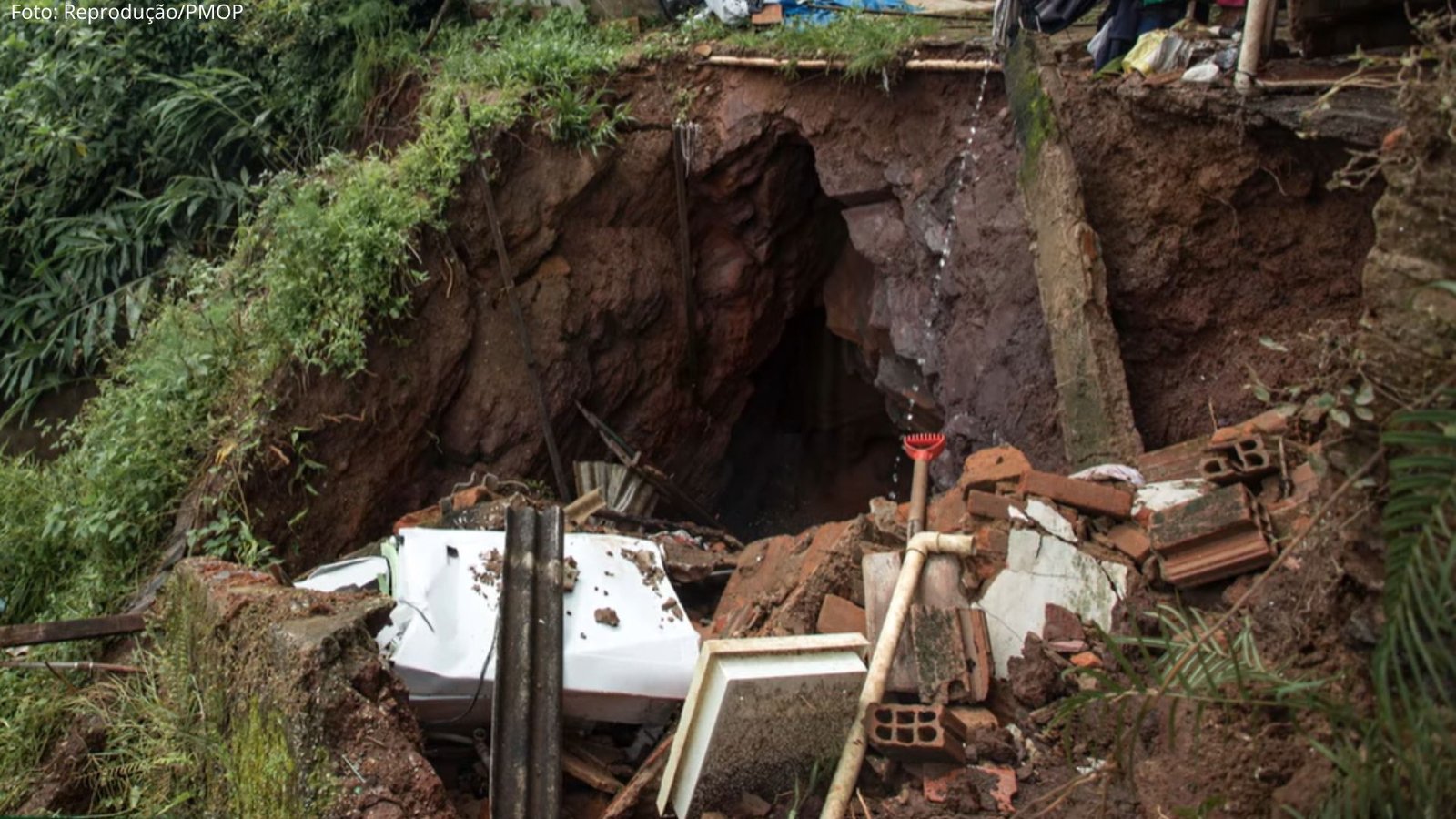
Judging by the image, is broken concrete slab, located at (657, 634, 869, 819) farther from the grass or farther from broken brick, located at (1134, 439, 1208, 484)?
the grass

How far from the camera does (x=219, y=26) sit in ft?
27.2

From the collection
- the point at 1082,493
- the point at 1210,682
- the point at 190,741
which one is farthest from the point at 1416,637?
the point at 190,741

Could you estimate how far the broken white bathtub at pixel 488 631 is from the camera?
169 inches

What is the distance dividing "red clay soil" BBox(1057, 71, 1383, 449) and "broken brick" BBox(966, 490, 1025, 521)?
126 centimetres

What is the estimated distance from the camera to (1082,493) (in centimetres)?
427

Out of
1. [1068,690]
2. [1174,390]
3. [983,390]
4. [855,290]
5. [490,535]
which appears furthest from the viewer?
[855,290]

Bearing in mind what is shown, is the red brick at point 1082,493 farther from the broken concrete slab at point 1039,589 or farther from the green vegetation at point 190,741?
the green vegetation at point 190,741

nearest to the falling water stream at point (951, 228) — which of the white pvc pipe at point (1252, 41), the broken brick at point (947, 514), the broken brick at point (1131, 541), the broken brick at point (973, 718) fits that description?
the white pvc pipe at point (1252, 41)

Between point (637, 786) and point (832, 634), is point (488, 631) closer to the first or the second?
point (637, 786)

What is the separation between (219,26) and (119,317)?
1.99 meters

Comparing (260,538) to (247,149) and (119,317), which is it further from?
(247,149)

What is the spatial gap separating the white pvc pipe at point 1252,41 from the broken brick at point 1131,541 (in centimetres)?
196

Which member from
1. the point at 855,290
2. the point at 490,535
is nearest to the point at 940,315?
the point at 855,290

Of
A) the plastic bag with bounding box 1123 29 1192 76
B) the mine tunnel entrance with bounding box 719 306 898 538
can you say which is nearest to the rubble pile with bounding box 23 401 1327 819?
the plastic bag with bounding box 1123 29 1192 76
